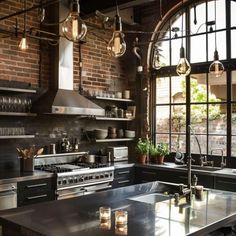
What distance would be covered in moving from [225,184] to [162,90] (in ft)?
7.46

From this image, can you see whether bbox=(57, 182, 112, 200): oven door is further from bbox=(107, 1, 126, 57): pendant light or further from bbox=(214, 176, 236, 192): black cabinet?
bbox=(107, 1, 126, 57): pendant light

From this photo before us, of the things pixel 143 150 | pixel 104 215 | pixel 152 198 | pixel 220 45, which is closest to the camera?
pixel 104 215

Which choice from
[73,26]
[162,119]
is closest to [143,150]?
[162,119]

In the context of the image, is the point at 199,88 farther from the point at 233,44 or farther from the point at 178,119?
the point at 233,44

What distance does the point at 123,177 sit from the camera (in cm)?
568

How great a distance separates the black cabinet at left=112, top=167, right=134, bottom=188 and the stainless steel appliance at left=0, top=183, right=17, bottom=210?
5.88ft

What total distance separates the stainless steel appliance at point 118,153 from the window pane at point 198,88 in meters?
1.50

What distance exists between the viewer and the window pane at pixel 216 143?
558cm

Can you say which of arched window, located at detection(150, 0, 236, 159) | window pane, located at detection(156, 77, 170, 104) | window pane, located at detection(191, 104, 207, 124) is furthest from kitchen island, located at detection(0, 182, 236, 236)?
window pane, located at detection(156, 77, 170, 104)

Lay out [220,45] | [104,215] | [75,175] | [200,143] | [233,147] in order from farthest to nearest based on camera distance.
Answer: [200,143]
[220,45]
[233,147]
[75,175]
[104,215]

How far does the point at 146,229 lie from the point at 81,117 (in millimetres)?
3930

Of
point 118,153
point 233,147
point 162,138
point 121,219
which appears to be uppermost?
point 162,138

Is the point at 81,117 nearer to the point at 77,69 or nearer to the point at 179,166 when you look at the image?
the point at 77,69

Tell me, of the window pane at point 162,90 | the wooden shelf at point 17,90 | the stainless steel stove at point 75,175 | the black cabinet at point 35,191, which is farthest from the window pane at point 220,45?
the black cabinet at point 35,191
